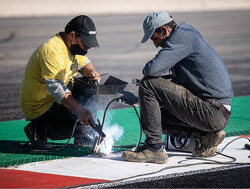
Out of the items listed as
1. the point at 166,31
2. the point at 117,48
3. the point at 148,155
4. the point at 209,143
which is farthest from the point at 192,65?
the point at 117,48

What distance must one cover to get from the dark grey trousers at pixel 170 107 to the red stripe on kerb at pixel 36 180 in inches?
33.1

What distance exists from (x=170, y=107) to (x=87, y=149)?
1.28m

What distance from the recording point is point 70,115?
227 inches

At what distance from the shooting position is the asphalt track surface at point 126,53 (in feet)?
15.0

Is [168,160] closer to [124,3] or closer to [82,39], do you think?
[82,39]

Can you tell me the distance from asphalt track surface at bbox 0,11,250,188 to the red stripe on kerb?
0.59m

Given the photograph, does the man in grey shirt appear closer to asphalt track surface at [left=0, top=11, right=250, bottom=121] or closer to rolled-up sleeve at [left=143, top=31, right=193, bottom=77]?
rolled-up sleeve at [left=143, top=31, right=193, bottom=77]

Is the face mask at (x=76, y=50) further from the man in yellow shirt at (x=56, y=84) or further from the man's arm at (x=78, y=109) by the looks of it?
the man's arm at (x=78, y=109)

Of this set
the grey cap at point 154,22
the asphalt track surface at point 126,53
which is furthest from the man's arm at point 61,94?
the asphalt track surface at point 126,53

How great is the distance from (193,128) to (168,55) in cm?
93

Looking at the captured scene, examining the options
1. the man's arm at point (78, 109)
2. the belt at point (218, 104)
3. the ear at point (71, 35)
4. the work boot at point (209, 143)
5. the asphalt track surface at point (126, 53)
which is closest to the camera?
the asphalt track surface at point (126, 53)

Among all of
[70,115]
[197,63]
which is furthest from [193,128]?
[70,115]

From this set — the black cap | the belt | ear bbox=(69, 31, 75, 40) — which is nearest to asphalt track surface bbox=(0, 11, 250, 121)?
→ ear bbox=(69, 31, 75, 40)

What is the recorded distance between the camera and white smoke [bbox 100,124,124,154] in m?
5.63
